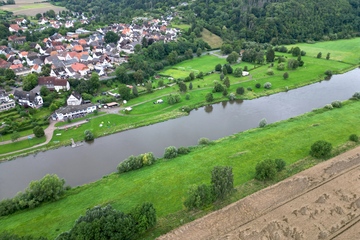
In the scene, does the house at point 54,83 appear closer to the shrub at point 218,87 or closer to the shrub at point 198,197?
the shrub at point 218,87

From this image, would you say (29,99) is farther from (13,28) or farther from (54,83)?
(13,28)

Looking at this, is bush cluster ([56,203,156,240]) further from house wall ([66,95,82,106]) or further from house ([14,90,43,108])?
house ([14,90,43,108])

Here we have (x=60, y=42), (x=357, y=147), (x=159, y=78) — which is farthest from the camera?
(x=60, y=42)

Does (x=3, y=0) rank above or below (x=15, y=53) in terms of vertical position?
above

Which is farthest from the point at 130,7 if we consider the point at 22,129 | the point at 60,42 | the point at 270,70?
the point at 22,129

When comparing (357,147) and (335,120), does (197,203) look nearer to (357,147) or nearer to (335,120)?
(357,147)

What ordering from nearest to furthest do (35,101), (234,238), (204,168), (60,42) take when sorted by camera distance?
1. (234,238)
2. (204,168)
3. (35,101)
4. (60,42)

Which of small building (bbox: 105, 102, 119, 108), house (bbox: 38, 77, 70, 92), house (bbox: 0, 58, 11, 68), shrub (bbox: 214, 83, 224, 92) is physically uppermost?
house (bbox: 0, 58, 11, 68)

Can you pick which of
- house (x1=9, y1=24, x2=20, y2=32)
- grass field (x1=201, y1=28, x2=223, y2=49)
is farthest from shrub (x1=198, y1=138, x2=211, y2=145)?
house (x1=9, y1=24, x2=20, y2=32)
